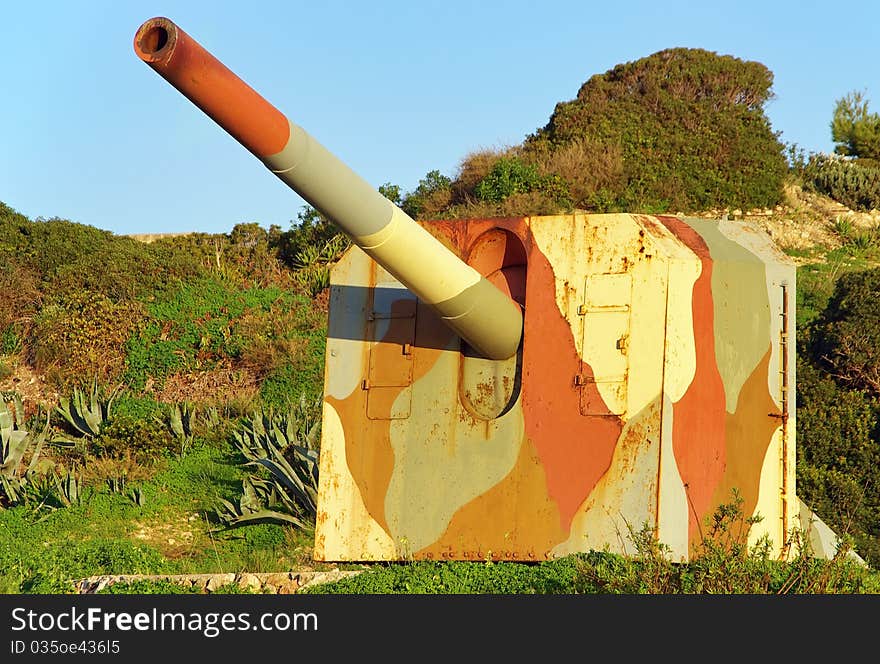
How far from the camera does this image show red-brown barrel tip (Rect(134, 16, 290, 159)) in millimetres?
5734

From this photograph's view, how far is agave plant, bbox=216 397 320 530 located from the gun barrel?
3533 mm

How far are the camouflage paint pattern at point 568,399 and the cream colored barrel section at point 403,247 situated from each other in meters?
0.23

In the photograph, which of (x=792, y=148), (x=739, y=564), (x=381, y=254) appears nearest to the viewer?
(x=739, y=564)

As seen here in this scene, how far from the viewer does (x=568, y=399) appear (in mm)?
7387

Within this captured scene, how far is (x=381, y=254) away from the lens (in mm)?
6883

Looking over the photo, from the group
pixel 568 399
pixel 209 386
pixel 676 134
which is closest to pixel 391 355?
pixel 568 399

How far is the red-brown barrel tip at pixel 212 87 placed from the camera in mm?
5734

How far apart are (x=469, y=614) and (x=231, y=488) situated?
7.62 metres

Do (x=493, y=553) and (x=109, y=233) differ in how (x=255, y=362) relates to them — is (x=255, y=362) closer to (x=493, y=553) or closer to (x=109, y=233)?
(x=109, y=233)

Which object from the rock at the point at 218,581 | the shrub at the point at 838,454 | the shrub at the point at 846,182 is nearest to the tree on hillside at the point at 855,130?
the shrub at the point at 846,182

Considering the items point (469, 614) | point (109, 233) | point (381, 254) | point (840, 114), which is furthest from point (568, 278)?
point (840, 114)

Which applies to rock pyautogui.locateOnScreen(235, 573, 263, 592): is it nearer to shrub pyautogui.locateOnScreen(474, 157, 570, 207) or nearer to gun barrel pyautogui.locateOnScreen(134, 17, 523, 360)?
gun barrel pyautogui.locateOnScreen(134, 17, 523, 360)

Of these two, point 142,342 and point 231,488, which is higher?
point 142,342

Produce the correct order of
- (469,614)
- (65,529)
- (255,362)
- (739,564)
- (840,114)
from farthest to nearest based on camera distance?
(840,114), (255,362), (65,529), (739,564), (469,614)
